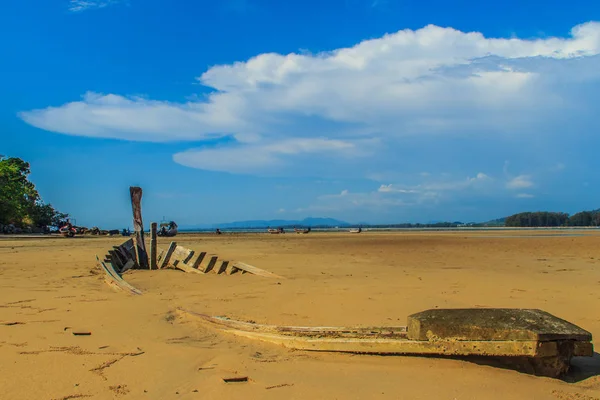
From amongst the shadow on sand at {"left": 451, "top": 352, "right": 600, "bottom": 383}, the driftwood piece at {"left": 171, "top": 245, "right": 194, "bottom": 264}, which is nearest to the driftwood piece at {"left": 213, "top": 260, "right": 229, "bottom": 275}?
the driftwood piece at {"left": 171, "top": 245, "right": 194, "bottom": 264}

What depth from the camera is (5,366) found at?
12.7ft

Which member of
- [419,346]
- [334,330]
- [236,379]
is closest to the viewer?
[236,379]

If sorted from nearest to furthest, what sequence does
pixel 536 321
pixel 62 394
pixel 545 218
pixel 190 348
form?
pixel 62 394
pixel 536 321
pixel 190 348
pixel 545 218

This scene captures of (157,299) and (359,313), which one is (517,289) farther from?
(157,299)

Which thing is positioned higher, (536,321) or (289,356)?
(536,321)

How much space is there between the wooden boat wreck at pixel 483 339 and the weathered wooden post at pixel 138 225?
34.8 ft

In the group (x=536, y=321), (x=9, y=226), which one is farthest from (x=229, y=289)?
(x=9, y=226)

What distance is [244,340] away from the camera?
488 cm

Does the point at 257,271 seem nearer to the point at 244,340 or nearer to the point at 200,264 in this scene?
the point at 200,264

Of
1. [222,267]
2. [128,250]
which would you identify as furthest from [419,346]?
[128,250]

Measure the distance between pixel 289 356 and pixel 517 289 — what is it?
6.16 m

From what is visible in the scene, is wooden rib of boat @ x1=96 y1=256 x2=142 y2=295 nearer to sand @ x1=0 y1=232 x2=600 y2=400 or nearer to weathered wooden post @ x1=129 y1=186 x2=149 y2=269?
sand @ x1=0 y1=232 x2=600 y2=400

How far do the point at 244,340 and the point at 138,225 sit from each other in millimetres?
10399

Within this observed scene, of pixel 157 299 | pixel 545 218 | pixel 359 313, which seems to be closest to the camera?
pixel 359 313
